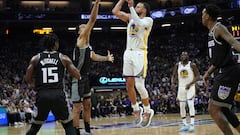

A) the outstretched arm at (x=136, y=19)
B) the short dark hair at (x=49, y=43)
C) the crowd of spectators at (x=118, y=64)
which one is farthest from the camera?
the crowd of spectators at (x=118, y=64)

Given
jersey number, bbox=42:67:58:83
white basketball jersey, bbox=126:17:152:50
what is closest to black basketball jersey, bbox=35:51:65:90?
jersey number, bbox=42:67:58:83

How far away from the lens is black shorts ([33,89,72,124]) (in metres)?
5.98

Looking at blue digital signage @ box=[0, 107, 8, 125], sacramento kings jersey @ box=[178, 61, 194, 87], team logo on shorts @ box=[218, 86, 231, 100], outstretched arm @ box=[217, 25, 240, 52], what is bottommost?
blue digital signage @ box=[0, 107, 8, 125]

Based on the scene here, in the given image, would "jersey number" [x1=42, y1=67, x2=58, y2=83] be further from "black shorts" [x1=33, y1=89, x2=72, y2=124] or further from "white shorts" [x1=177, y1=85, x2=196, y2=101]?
"white shorts" [x1=177, y1=85, x2=196, y2=101]

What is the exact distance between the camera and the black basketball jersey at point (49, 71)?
20.0ft

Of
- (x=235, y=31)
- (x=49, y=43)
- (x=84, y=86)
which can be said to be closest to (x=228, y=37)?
(x=49, y=43)

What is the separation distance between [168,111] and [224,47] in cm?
1991

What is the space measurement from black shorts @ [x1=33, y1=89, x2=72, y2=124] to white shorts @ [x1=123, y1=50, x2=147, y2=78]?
2.05m

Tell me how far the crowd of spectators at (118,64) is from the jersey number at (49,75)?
15.6 metres

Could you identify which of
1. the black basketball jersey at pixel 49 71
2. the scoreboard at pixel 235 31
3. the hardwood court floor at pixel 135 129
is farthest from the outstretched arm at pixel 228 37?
the scoreboard at pixel 235 31

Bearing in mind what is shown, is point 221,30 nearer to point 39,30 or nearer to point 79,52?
point 79,52

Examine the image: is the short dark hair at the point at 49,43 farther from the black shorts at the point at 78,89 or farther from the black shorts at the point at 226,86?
the black shorts at the point at 226,86

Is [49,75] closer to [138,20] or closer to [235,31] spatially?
[138,20]

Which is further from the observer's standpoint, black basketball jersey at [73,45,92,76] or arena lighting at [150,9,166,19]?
arena lighting at [150,9,166,19]
